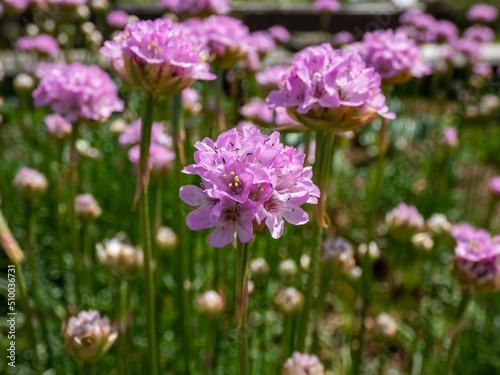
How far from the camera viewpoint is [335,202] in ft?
11.3

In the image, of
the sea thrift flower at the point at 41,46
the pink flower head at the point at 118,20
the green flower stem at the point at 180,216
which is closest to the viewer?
the green flower stem at the point at 180,216

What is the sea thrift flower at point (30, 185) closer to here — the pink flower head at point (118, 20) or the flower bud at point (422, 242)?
the flower bud at point (422, 242)

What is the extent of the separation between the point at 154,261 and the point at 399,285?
165cm

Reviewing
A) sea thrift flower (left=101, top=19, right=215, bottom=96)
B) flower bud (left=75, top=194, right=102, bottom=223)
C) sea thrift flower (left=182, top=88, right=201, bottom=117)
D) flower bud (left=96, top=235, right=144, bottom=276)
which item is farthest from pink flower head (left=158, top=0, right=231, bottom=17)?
flower bud (left=96, top=235, right=144, bottom=276)

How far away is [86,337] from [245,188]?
0.60 meters

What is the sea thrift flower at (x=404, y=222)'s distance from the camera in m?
1.62

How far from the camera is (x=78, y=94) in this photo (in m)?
1.45

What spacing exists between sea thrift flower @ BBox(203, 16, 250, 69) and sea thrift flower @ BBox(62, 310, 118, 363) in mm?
857

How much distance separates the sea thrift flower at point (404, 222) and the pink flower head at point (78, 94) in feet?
3.09

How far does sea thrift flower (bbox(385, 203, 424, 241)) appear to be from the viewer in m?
1.62

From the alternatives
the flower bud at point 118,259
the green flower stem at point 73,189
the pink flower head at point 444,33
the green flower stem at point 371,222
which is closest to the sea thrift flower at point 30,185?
the green flower stem at point 73,189

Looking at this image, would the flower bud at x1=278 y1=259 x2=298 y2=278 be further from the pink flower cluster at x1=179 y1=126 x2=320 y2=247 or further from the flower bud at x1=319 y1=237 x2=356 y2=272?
the pink flower cluster at x1=179 y1=126 x2=320 y2=247

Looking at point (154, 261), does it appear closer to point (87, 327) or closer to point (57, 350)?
point (87, 327)

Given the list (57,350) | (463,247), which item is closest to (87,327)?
(57,350)
